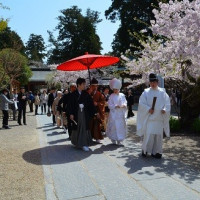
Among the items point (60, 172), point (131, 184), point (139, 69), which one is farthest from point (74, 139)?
point (139, 69)

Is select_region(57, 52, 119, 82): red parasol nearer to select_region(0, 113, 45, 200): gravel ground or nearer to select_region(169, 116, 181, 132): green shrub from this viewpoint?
select_region(0, 113, 45, 200): gravel ground

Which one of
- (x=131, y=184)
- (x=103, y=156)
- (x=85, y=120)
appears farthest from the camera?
(x=85, y=120)

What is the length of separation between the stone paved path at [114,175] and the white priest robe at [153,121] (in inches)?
12.1

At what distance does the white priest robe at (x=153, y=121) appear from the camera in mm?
6324

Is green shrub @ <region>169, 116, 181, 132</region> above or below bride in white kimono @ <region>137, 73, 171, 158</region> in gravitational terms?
below

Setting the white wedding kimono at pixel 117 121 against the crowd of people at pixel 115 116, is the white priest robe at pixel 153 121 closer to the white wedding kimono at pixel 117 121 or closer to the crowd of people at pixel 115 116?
the crowd of people at pixel 115 116

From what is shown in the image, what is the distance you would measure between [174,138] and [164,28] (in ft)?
11.4

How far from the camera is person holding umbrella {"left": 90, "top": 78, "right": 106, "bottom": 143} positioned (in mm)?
Result: 8227

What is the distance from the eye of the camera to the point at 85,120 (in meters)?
7.42

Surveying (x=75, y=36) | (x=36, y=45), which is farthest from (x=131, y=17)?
(x=36, y=45)

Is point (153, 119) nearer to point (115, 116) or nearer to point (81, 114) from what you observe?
point (115, 116)

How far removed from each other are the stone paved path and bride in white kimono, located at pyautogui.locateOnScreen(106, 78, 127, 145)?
49cm

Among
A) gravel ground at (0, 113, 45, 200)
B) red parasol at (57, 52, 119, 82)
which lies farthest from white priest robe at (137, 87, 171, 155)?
red parasol at (57, 52, 119, 82)

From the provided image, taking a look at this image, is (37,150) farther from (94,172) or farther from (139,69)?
(139,69)
